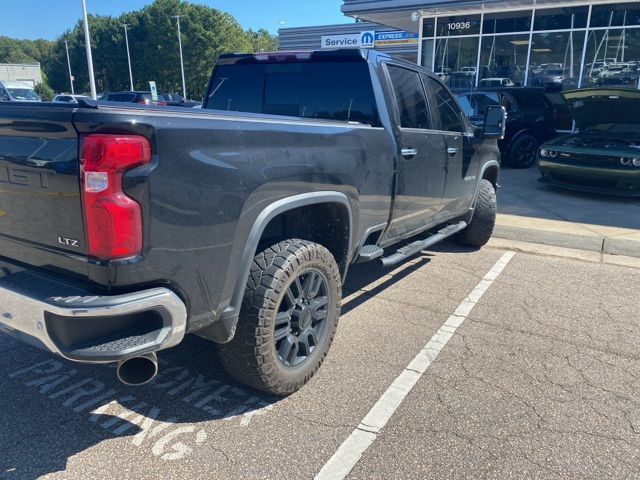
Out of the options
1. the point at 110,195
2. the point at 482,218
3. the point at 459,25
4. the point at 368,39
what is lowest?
the point at 482,218

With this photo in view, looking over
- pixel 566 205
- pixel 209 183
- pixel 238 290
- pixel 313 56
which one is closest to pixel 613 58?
pixel 566 205

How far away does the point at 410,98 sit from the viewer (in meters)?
4.18

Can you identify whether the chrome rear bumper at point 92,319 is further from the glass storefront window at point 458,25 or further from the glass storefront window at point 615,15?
the glass storefront window at point 458,25

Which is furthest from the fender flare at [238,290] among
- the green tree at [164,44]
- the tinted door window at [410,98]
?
the green tree at [164,44]

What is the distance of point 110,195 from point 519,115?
10994mm

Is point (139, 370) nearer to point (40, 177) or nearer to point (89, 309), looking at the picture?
point (89, 309)

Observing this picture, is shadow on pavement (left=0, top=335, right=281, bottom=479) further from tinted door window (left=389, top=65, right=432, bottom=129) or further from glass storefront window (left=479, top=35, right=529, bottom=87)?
glass storefront window (left=479, top=35, right=529, bottom=87)

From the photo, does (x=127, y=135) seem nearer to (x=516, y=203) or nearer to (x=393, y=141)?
(x=393, y=141)

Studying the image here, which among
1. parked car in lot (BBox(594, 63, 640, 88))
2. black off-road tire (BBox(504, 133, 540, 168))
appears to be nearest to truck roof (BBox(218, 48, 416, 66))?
black off-road tire (BBox(504, 133, 540, 168))

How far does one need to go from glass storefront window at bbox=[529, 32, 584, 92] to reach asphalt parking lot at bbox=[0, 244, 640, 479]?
1259 cm

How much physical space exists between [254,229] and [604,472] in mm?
2015

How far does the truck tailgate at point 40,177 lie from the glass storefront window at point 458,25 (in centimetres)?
1611

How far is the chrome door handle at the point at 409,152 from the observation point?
3.78 meters

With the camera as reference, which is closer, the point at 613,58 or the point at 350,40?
the point at 613,58
